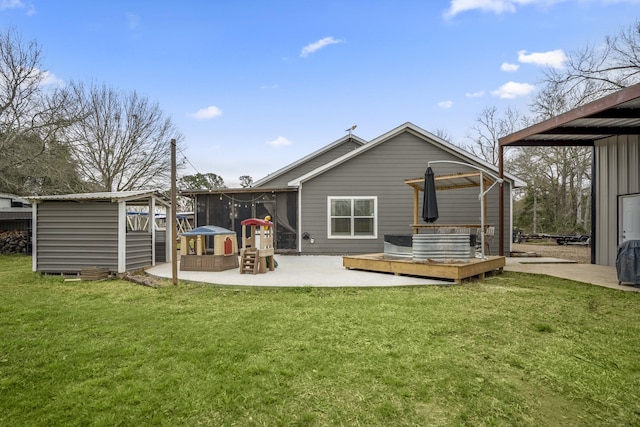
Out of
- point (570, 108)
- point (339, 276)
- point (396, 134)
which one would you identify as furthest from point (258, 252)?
point (570, 108)

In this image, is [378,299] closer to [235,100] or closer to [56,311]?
[56,311]

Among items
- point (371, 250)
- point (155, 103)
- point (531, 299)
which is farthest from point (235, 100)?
point (531, 299)

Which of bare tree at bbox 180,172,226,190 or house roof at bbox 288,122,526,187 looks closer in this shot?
house roof at bbox 288,122,526,187

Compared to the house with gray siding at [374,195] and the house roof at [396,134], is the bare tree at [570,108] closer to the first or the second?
the house roof at [396,134]

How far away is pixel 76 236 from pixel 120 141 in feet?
46.2

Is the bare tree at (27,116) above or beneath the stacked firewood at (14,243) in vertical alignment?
above

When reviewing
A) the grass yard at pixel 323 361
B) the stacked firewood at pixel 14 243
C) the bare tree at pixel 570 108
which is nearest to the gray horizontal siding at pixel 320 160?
the bare tree at pixel 570 108

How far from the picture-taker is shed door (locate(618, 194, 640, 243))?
26.2 ft

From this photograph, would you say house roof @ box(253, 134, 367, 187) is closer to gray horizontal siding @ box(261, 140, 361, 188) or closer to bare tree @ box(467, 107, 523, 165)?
gray horizontal siding @ box(261, 140, 361, 188)

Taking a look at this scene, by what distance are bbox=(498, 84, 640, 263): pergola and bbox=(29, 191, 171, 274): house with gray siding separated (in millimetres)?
8612

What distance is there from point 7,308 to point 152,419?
4.44 meters

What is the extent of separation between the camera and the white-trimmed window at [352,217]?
1146cm

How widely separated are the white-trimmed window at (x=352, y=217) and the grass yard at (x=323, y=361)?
20.0ft

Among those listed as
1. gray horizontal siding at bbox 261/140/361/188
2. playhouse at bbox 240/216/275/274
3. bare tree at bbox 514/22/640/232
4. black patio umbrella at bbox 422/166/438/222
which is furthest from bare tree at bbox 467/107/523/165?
playhouse at bbox 240/216/275/274
